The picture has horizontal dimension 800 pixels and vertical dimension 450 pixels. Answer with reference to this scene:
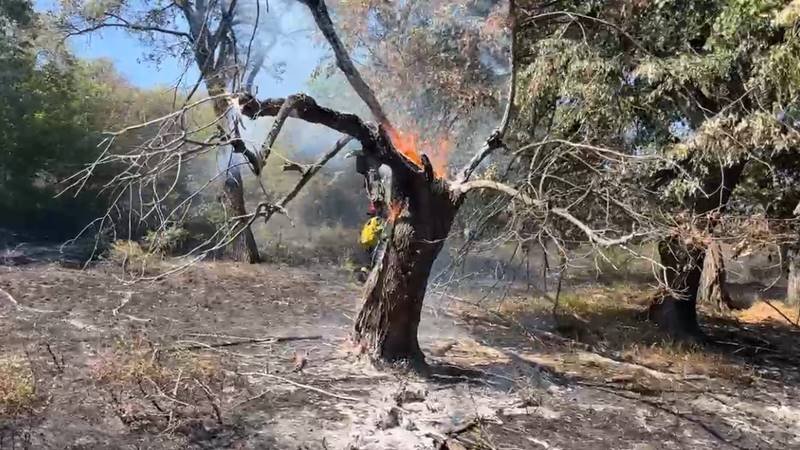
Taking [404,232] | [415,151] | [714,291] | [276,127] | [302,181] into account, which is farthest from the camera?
[714,291]

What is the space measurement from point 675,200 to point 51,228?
13293 millimetres

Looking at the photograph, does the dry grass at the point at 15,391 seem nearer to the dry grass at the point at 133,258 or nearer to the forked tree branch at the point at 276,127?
the forked tree branch at the point at 276,127

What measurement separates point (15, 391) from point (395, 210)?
3457 millimetres

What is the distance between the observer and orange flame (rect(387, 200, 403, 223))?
691 centimetres

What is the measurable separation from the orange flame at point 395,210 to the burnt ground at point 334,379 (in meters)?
1.39

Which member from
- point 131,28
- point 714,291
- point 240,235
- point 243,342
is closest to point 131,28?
point 131,28

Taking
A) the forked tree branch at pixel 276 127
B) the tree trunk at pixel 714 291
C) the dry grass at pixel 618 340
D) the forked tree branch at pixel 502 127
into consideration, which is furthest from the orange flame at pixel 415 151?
the tree trunk at pixel 714 291

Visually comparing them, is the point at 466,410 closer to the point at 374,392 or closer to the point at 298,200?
the point at 374,392

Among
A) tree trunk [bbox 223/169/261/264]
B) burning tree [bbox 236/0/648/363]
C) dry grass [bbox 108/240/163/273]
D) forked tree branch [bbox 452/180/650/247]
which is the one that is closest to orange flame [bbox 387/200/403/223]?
burning tree [bbox 236/0/648/363]

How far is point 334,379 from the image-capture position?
257 inches

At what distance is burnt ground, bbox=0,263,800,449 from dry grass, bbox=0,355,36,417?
0.02 meters

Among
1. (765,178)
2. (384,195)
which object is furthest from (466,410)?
(765,178)

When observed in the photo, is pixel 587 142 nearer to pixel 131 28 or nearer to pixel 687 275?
pixel 687 275

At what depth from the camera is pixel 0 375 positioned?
5.27 meters
